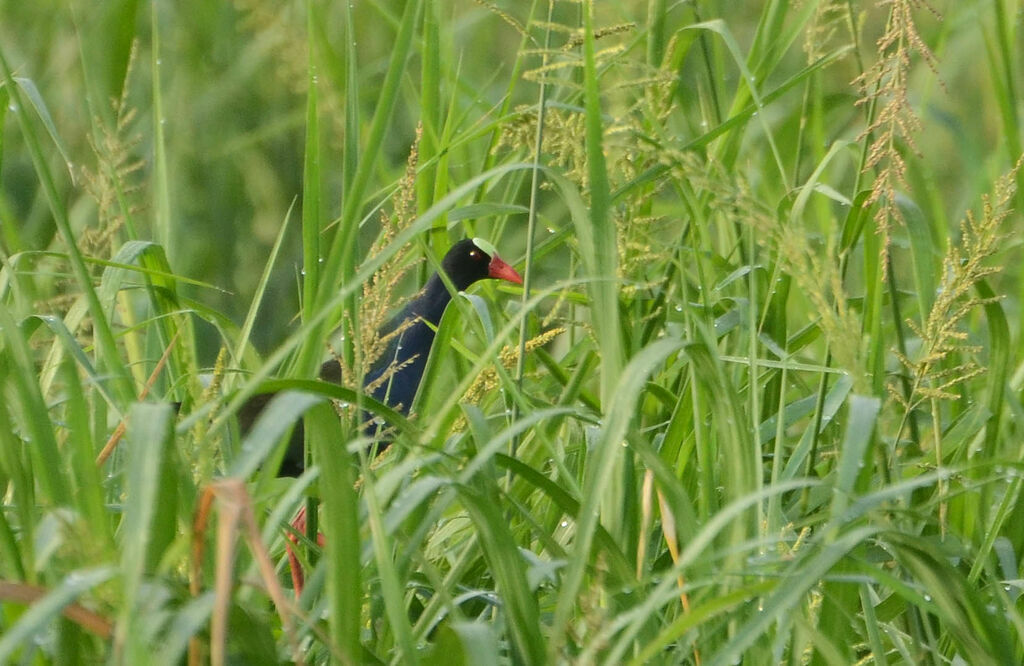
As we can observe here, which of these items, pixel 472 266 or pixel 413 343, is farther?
pixel 413 343

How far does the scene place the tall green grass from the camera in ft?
4.68

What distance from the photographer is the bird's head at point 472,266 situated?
335cm

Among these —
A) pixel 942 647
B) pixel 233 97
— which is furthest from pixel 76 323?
pixel 233 97

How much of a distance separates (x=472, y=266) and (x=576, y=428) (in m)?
1.02

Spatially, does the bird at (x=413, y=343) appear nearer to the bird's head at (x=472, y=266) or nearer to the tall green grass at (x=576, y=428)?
the bird's head at (x=472, y=266)

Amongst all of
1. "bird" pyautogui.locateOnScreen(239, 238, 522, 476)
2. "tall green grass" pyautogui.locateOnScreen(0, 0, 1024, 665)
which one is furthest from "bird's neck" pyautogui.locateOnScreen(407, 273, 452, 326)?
"tall green grass" pyautogui.locateOnScreen(0, 0, 1024, 665)

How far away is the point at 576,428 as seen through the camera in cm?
242

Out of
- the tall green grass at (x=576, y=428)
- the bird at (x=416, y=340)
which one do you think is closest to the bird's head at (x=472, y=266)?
the bird at (x=416, y=340)

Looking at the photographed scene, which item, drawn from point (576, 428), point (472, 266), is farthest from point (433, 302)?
point (576, 428)

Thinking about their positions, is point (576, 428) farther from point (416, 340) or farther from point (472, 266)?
point (416, 340)

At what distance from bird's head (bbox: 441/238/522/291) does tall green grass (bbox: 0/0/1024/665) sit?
187 mm

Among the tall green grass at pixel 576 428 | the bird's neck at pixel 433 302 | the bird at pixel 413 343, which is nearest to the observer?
the tall green grass at pixel 576 428

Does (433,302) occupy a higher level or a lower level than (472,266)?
lower

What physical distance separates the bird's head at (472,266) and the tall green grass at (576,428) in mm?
187
